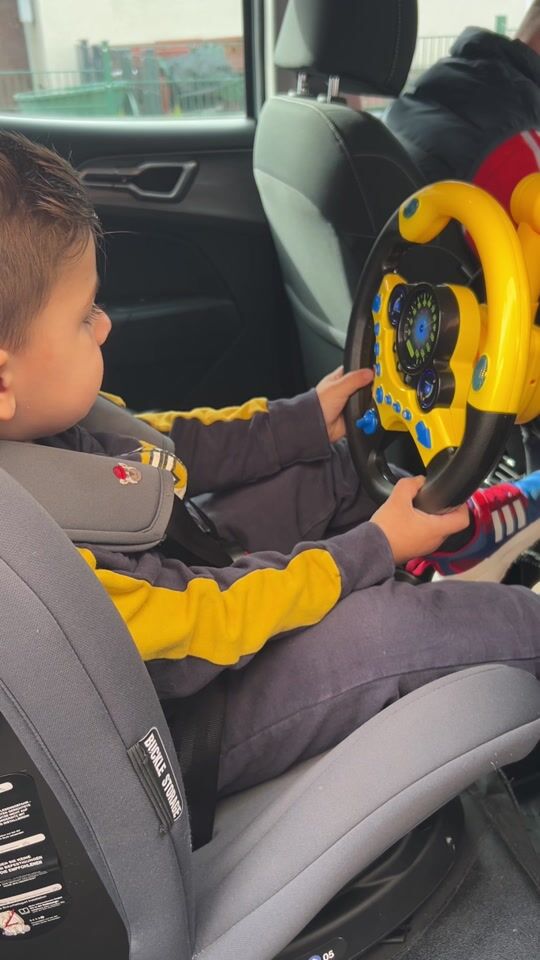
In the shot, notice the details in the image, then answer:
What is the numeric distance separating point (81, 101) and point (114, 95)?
2.6 inches

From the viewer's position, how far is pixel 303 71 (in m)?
1.37

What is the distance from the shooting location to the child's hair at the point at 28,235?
2.15 ft

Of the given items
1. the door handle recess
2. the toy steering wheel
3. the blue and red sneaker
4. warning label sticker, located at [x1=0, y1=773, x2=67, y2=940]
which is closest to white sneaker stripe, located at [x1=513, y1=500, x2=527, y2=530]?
the blue and red sneaker

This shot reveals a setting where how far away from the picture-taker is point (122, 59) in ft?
5.72

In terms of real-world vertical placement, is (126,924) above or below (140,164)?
below

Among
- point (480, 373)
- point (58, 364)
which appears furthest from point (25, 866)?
point (480, 373)

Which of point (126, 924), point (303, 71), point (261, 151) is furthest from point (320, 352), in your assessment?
point (126, 924)

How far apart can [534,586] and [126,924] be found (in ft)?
2.06

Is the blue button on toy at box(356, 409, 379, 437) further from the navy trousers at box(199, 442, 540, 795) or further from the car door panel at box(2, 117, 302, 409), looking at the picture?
the car door panel at box(2, 117, 302, 409)

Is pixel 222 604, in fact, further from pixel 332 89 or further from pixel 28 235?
pixel 332 89

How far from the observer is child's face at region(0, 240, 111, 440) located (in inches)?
27.0

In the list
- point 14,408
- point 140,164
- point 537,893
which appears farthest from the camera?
point 140,164

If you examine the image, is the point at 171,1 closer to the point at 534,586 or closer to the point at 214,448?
the point at 214,448

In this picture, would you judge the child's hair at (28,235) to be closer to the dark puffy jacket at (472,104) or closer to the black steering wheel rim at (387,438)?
the black steering wheel rim at (387,438)
